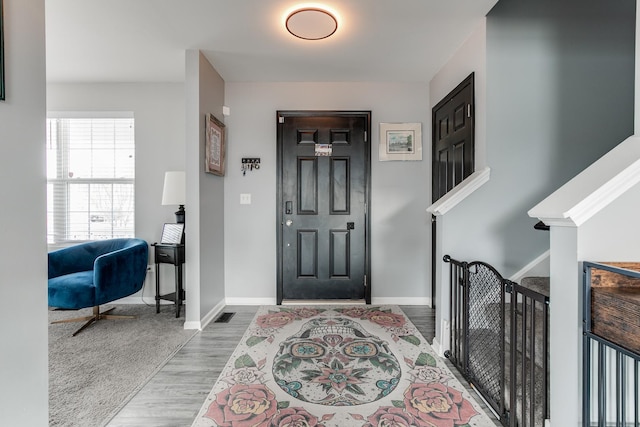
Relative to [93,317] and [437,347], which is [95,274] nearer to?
[93,317]

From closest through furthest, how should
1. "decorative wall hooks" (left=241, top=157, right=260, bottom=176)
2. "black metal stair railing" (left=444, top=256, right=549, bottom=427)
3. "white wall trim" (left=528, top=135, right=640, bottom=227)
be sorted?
"white wall trim" (left=528, top=135, right=640, bottom=227), "black metal stair railing" (left=444, top=256, right=549, bottom=427), "decorative wall hooks" (left=241, top=157, right=260, bottom=176)

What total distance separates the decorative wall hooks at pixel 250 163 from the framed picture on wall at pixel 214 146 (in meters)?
0.25

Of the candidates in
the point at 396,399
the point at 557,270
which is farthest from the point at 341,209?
the point at 557,270

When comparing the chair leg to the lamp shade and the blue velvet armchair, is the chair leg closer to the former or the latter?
the blue velvet armchair

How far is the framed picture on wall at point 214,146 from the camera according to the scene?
2959mm

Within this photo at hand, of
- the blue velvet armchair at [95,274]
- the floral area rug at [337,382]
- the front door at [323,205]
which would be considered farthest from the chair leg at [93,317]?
the front door at [323,205]

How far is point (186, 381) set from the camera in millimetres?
2002

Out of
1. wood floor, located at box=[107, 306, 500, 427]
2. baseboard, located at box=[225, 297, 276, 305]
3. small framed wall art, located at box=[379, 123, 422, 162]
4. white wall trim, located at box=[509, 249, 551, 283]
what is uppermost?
small framed wall art, located at box=[379, 123, 422, 162]

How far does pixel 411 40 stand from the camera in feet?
8.70

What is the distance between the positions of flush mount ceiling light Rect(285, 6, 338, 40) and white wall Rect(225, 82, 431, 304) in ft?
3.47

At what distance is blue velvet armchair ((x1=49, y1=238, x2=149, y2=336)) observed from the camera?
273 cm

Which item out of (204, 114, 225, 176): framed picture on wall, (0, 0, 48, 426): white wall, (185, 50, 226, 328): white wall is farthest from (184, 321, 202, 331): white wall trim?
(0, 0, 48, 426): white wall

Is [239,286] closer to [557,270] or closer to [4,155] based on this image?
[4,155]

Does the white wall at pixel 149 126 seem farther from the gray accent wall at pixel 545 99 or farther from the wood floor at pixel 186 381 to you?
the gray accent wall at pixel 545 99
